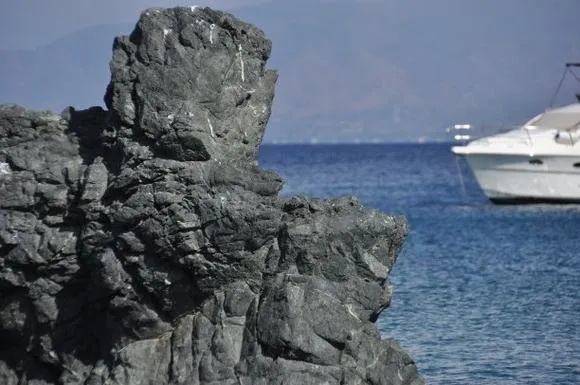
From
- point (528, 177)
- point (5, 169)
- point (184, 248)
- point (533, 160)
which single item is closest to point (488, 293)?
point (184, 248)

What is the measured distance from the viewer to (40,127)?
21312 mm

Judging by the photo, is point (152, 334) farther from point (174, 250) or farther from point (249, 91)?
point (249, 91)

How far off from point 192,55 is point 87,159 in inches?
91.6

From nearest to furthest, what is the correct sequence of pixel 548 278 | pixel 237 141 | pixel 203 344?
pixel 203 344
pixel 237 141
pixel 548 278

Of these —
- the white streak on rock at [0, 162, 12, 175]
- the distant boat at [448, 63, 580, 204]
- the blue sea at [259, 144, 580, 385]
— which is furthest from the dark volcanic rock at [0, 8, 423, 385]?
the distant boat at [448, 63, 580, 204]

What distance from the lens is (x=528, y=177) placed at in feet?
211

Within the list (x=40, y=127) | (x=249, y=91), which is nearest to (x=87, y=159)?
(x=40, y=127)

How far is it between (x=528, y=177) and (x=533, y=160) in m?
1.07

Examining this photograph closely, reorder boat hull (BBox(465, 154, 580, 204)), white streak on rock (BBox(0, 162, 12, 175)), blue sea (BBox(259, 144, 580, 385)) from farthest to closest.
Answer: boat hull (BBox(465, 154, 580, 204)), blue sea (BBox(259, 144, 580, 385)), white streak on rock (BBox(0, 162, 12, 175))

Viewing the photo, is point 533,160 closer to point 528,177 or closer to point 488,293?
point 528,177

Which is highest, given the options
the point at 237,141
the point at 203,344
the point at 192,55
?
the point at 192,55

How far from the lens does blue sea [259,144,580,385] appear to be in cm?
2608

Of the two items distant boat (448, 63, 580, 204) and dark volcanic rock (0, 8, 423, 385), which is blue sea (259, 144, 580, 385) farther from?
dark volcanic rock (0, 8, 423, 385)

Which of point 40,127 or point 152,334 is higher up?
point 40,127
